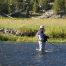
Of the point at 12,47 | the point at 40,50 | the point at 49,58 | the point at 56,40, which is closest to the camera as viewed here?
the point at 49,58

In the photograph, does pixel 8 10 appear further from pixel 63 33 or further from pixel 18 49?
pixel 18 49

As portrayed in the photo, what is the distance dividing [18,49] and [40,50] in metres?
3.31

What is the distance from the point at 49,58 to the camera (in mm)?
39062

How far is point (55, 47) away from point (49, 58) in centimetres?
1154

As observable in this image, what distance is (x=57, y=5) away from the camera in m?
125

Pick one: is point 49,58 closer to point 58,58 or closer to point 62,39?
point 58,58

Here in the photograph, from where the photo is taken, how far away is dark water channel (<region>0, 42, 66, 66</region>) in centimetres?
3527

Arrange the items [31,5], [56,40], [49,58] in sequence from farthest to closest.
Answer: [31,5], [56,40], [49,58]

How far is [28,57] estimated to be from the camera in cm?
3931

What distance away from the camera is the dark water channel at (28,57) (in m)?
35.3

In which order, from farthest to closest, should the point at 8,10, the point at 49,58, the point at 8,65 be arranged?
the point at 8,10 < the point at 49,58 < the point at 8,65

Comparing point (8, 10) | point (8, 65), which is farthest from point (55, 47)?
point (8, 10)

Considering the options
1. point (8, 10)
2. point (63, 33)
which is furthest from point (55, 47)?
point (8, 10)

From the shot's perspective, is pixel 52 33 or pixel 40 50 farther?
pixel 52 33
